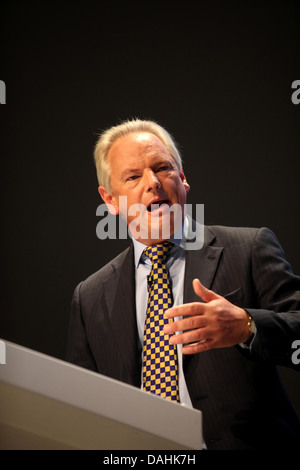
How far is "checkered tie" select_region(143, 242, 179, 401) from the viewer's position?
1.53 metres

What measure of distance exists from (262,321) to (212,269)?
0.40 m

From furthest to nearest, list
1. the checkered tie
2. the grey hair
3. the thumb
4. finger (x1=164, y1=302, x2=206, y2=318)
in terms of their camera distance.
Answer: the grey hair
the checkered tie
the thumb
finger (x1=164, y1=302, x2=206, y2=318)

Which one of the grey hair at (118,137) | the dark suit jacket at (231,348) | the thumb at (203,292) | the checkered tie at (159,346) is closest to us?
the thumb at (203,292)

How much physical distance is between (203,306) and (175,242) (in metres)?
0.73

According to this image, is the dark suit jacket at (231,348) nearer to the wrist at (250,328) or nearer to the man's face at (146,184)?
the wrist at (250,328)

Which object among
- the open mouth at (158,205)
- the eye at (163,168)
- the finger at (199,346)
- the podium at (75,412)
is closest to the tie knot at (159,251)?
the open mouth at (158,205)

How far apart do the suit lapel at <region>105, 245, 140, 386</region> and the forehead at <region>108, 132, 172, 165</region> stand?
329mm

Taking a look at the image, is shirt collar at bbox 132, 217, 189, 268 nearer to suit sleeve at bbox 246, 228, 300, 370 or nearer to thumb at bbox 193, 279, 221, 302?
suit sleeve at bbox 246, 228, 300, 370

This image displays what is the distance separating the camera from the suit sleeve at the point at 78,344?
1.79 meters

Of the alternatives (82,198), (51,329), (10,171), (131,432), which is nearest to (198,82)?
(82,198)

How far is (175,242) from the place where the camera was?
177 cm

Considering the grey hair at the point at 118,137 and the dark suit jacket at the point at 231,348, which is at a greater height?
the grey hair at the point at 118,137

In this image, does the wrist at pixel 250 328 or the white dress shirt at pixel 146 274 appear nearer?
the wrist at pixel 250 328

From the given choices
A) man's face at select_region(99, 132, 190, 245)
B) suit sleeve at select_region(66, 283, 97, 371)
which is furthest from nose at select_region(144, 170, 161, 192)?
suit sleeve at select_region(66, 283, 97, 371)
